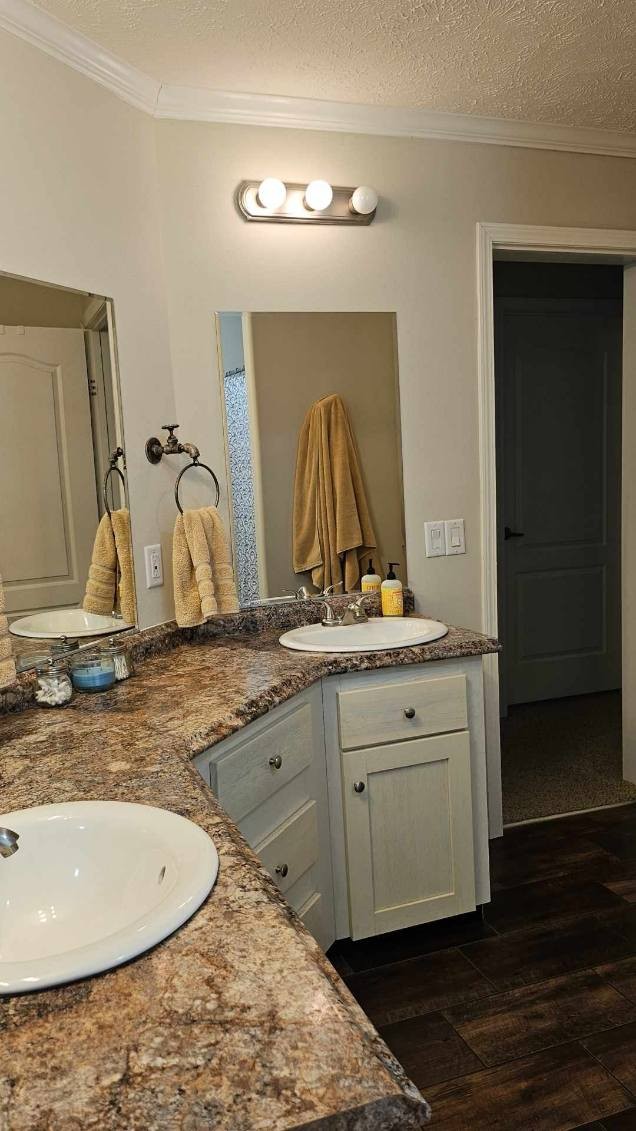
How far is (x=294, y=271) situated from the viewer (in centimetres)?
270

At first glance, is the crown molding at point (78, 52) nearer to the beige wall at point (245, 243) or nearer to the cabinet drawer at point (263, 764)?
the beige wall at point (245, 243)

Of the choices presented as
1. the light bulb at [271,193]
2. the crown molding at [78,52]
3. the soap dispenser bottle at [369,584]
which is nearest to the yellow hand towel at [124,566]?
the soap dispenser bottle at [369,584]

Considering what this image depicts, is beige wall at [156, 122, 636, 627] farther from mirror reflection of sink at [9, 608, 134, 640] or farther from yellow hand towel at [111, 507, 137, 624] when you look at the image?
mirror reflection of sink at [9, 608, 134, 640]

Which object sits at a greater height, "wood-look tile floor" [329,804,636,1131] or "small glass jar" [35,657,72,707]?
"small glass jar" [35,657,72,707]

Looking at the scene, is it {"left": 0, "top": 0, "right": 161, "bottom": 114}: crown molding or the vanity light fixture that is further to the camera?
the vanity light fixture

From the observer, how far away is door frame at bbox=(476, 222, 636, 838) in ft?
9.64

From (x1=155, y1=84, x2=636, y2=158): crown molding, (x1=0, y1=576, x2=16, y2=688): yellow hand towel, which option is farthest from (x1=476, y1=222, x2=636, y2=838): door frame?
(x1=0, y1=576, x2=16, y2=688): yellow hand towel

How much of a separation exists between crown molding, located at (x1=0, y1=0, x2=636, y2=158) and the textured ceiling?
37 millimetres

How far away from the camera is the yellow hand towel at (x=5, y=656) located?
1697 millimetres

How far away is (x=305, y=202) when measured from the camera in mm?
2646

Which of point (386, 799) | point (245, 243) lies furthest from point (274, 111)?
point (386, 799)

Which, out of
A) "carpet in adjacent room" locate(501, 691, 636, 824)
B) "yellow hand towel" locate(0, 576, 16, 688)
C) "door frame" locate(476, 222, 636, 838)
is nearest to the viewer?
"yellow hand towel" locate(0, 576, 16, 688)

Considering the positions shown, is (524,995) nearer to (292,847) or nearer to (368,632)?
(292,847)

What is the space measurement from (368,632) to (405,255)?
49.4 inches
